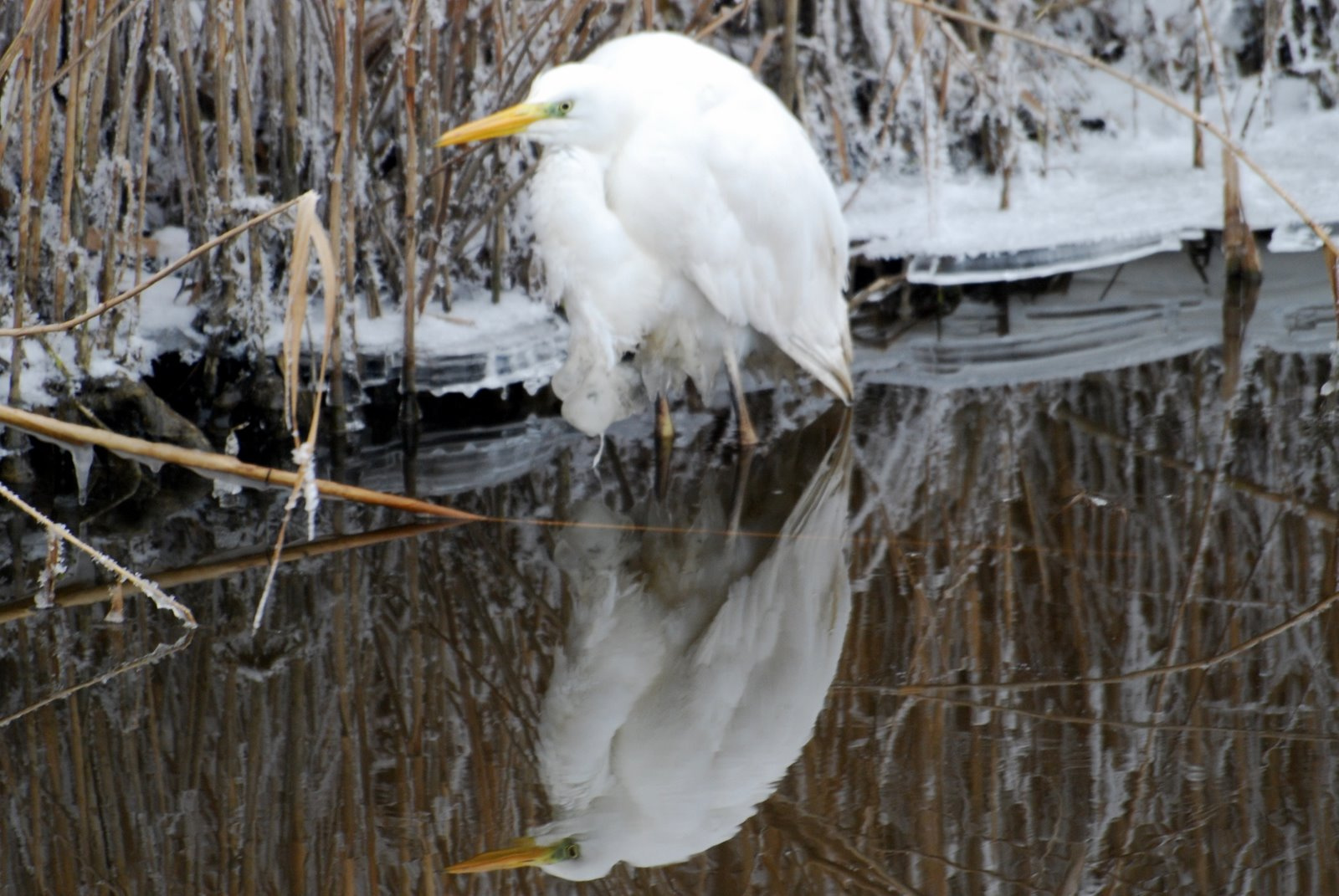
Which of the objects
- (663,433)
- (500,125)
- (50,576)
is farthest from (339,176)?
(50,576)

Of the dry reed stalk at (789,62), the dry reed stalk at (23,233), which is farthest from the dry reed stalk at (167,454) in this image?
the dry reed stalk at (789,62)

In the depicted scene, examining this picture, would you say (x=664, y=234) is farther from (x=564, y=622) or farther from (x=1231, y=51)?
(x=1231, y=51)

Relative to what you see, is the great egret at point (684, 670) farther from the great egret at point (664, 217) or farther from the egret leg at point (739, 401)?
the great egret at point (664, 217)

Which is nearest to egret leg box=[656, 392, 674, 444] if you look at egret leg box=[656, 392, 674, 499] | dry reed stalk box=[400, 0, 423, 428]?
egret leg box=[656, 392, 674, 499]

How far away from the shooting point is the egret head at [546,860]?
1.33 m

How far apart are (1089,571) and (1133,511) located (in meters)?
0.27

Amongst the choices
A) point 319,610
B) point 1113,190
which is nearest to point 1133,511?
point 319,610

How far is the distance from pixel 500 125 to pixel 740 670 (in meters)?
0.99

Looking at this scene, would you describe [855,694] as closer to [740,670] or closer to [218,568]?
[740,670]

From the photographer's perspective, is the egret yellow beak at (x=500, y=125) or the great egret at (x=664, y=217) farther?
the great egret at (x=664, y=217)

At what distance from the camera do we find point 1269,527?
82.4 inches

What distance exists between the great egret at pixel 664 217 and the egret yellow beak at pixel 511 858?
1.27m

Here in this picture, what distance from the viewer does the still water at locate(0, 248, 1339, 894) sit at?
4.42 ft

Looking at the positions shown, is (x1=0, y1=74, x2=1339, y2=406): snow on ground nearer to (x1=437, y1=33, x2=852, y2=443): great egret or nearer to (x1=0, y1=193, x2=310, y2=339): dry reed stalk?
(x1=437, y1=33, x2=852, y2=443): great egret
